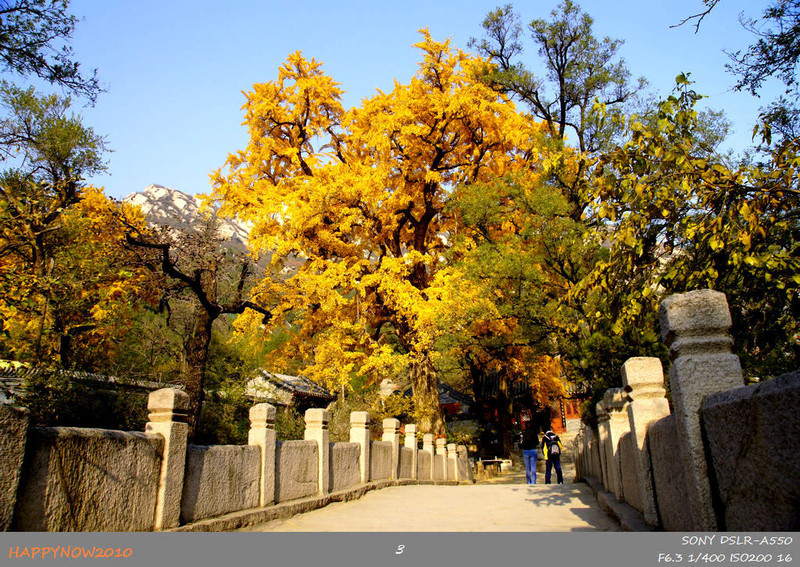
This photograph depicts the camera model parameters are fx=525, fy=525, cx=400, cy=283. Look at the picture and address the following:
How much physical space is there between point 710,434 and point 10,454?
4.35 metres

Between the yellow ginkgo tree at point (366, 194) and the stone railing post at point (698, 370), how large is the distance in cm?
1364

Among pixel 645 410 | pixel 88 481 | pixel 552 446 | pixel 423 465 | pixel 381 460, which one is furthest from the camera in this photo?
pixel 423 465

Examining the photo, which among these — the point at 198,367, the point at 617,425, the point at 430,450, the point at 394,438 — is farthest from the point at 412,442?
the point at 617,425

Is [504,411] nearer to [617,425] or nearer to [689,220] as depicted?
[617,425]

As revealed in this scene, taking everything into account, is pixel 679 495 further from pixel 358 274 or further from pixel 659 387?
pixel 358 274

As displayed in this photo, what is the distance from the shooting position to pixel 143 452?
490 cm

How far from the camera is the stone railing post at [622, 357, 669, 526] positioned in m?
4.39

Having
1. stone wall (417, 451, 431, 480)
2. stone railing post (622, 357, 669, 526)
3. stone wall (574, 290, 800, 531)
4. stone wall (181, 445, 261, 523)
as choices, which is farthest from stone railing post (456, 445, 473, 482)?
stone wall (574, 290, 800, 531)

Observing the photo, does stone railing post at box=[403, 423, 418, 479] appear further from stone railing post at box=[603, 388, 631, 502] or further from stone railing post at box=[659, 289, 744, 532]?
stone railing post at box=[659, 289, 744, 532]

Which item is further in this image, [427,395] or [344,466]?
[427,395]

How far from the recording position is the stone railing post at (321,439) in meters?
8.41

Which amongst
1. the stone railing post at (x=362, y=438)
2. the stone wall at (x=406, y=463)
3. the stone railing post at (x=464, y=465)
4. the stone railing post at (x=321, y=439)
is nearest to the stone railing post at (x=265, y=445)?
the stone railing post at (x=321, y=439)

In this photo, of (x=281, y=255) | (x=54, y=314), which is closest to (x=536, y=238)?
(x=281, y=255)

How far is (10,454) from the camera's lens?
3527mm
